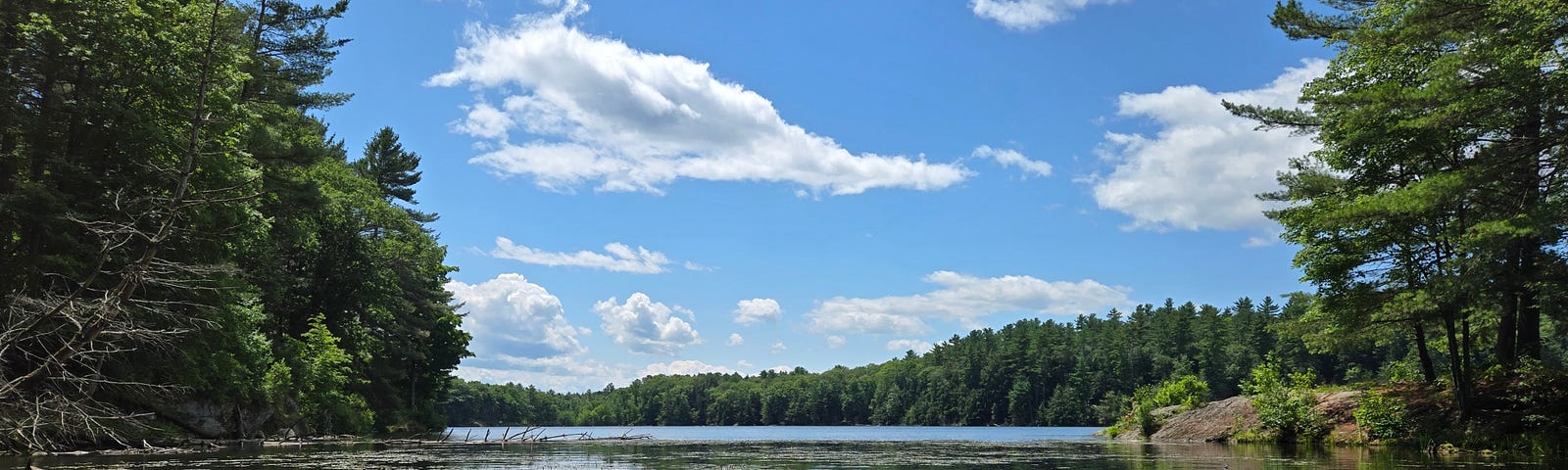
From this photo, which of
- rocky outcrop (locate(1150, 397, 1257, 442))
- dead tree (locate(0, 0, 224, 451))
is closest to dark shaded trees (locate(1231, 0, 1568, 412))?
rocky outcrop (locate(1150, 397, 1257, 442))

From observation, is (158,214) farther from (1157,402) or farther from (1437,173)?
(1157,402)

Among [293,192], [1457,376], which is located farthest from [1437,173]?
[293,192]

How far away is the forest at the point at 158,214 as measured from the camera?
1723 centimetres

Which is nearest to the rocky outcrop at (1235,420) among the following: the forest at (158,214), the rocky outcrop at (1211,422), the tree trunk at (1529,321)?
the rocky outcrop at (1211,422)

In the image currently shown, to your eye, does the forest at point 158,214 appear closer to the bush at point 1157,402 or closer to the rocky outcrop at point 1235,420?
the rocky outcrop at point 1235,420

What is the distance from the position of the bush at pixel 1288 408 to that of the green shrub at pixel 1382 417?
7.81 feet

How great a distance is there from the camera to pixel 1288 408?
3142 centimetres

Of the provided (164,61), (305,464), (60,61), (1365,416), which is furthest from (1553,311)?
(60,61)

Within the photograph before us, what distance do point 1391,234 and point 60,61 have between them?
37.4m

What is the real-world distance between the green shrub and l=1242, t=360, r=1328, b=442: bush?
7.81 ft

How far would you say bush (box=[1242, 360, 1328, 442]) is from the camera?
100 feet

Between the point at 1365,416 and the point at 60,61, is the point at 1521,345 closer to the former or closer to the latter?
the point at 1365,416

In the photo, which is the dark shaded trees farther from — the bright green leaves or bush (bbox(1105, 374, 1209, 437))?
the bright green leaves

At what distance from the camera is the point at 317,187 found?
124ft
